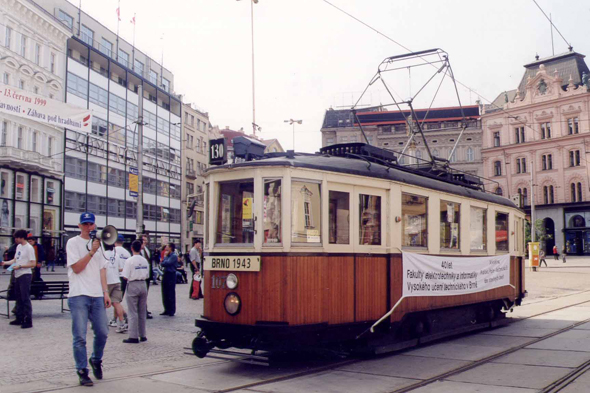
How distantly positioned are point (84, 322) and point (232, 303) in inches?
73.4

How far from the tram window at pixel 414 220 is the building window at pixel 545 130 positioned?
62.5 meters

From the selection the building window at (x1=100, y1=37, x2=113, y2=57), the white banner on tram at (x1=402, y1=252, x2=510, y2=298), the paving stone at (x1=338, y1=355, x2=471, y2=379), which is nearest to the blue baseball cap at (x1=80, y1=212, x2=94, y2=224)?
the paving stone at (x1=338, y1=355, x2=471, y2=379)

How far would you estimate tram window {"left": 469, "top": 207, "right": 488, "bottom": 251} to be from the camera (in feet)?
37.3

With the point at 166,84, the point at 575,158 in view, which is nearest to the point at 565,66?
the point at 575,158

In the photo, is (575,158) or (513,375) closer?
(513,375)

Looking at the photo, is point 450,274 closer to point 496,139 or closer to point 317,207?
point 317,207

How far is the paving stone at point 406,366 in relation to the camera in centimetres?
765

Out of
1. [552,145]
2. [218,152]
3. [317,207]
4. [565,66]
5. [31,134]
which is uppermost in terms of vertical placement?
[565,66]

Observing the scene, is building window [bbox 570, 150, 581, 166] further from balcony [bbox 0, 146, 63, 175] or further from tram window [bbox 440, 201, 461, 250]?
tram window [bbox 440, 201, 461, 250]

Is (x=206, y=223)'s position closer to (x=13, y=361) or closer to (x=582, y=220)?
(x=13, y=361)

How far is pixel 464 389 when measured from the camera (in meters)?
6.74

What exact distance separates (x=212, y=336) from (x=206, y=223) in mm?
1589

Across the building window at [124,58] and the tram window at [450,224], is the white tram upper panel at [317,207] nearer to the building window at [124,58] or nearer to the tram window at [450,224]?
the tram window at [450,224]

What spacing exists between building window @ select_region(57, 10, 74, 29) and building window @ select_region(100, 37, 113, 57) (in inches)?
129
